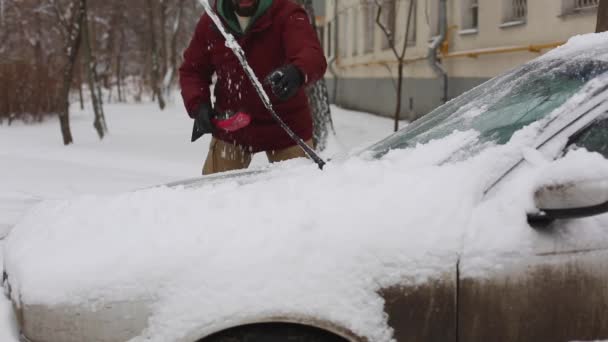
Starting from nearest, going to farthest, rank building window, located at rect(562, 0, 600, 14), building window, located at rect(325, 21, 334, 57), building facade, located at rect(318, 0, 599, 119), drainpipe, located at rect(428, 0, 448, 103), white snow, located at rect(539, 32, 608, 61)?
white snow, located at rect(539, 32, 608, 61), building window, located at rect(562, 0, 600, 14), building facade, located at rect(318, 0, 599, 119), drainpipe, located at rect(428, 0, 448, 103), building window, located at rect(325, 21, 334, 57)

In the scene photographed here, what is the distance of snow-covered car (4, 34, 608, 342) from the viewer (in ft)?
6.02

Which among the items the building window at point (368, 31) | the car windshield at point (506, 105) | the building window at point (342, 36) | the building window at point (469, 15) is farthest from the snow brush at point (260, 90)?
the building window at point (342, 36)

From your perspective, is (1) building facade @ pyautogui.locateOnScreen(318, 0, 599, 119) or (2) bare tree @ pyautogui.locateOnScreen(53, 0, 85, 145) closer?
(1) building facade @ pyautogui.locateOnScreen(318, 0, 599, 119)

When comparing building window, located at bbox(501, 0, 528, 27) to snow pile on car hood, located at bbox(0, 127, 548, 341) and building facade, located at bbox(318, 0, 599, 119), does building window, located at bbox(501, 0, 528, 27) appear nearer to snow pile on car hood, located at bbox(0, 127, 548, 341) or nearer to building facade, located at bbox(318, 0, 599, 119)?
building facade, located at bbox(318, 0, 599, 119)

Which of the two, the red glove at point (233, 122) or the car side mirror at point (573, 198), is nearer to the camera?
the car side mirror at point (573, 198)

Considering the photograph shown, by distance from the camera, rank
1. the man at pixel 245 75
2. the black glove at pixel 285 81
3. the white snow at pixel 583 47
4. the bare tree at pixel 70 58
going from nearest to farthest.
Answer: the white snow at pixel 583 47, the black glove at pixel 285 81, the man at pixel 245 75, the bare tree at pixel 70 58

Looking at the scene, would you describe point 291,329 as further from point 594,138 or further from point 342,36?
point 342,36

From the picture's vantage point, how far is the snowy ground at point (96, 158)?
7066 millimetres

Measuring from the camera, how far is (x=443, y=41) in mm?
13789

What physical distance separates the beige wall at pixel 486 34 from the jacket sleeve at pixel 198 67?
679cm

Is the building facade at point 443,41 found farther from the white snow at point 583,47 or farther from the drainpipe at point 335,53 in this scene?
the white snow at point 583,47

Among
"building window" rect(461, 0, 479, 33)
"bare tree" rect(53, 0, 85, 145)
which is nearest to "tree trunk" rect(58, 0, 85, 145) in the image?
"bare tree" rect(53, 0, 85, 145)

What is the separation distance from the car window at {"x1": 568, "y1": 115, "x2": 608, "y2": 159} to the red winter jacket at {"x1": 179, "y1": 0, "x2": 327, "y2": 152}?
176 cm

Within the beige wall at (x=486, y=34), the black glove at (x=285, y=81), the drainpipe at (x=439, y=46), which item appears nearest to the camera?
the black glove at (x=285, y=81)
